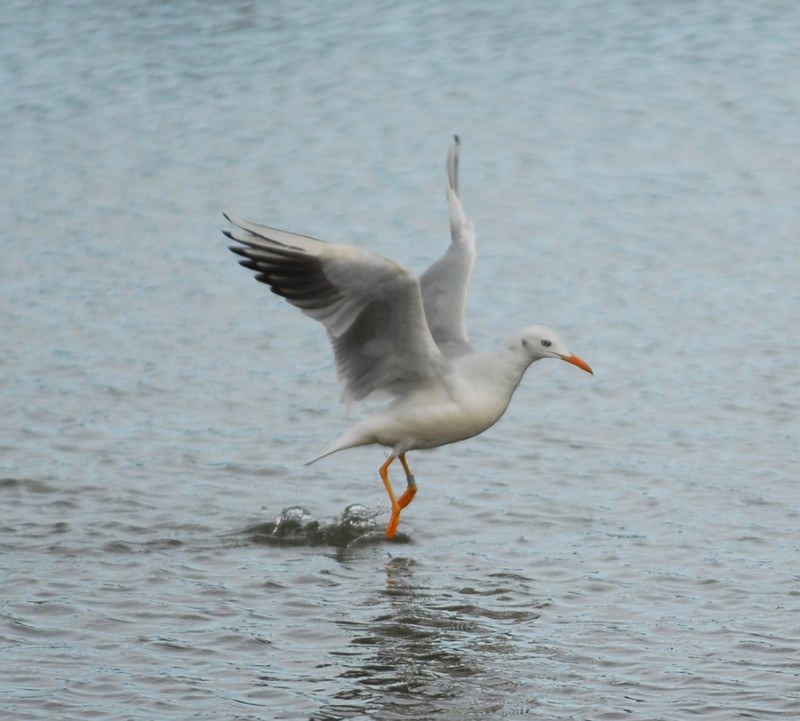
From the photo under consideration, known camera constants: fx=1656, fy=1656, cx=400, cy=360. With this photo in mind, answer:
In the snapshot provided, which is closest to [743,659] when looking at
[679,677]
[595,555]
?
[679,677]

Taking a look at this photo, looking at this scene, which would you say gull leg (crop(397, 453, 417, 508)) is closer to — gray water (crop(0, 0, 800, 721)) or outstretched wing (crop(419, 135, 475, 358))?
gray water (crop(0, 0, 800, 721))

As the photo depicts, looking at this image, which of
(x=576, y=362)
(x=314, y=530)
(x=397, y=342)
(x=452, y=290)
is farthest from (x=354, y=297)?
(x=314, y=530)

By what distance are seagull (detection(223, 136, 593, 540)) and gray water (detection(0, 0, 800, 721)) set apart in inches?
27.7

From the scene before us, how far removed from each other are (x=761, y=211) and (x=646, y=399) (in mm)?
5090

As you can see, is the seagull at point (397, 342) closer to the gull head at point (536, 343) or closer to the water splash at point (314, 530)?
the gull head at point (536, 343)

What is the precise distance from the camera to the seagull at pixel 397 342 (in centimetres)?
744

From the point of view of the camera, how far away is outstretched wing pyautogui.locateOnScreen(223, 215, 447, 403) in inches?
291

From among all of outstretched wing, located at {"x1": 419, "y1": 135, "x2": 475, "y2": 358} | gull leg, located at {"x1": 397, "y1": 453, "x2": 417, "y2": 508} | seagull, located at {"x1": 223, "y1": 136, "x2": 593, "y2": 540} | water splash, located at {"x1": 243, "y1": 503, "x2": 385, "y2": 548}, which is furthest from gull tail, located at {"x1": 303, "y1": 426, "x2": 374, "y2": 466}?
outstretched wing, located at {"x1": 419, "y1": 135, "x2": 475, "y2": 358}

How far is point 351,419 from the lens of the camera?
10820 millimetres

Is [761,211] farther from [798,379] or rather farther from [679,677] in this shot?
[679,677]

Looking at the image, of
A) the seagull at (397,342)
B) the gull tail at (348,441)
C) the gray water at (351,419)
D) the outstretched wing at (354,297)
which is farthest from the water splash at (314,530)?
the outstretched wing at (354,297)

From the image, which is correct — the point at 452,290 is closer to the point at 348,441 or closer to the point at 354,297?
the point at 348,441

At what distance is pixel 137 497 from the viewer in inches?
364

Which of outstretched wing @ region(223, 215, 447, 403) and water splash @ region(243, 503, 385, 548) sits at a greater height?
outstretched wing @ region(223, 215, 447, 403)
